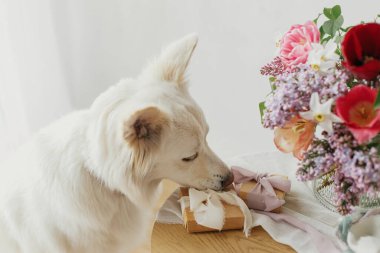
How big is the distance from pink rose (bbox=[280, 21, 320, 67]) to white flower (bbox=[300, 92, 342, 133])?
18cm

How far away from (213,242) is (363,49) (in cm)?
63

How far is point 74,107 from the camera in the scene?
2.22 metres

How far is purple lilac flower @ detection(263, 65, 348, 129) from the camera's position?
0.75 meters

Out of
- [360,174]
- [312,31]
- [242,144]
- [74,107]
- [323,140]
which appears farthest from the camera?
[242,144]

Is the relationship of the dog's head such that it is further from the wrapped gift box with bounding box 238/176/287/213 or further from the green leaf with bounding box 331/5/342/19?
the green leaf with bounding box 331/5/342/19

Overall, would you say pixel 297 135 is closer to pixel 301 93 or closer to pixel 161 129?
pixel 301 93

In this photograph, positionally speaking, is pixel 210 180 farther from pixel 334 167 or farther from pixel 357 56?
pixel 357 56

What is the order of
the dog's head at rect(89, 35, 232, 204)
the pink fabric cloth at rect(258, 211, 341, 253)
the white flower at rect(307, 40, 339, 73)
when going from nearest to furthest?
the white flower at rect(307, 40, 339, 73) → the dog's head at rect(89, 35, 232, 204) → the pink fabric cloth at rect(258, 211, 341, 253)

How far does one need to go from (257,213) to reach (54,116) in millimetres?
1302

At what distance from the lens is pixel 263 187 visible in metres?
1.22

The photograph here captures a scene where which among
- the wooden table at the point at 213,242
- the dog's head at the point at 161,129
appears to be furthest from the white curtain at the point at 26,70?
the wooden table at the point at 213,242

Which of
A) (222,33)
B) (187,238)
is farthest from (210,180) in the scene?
(222,33)

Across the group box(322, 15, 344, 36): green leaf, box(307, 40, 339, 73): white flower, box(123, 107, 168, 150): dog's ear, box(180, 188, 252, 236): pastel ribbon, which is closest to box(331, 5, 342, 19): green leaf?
box(322, 15, 344, 36): green leaf

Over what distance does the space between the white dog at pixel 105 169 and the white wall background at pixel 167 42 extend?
3.01 feet
